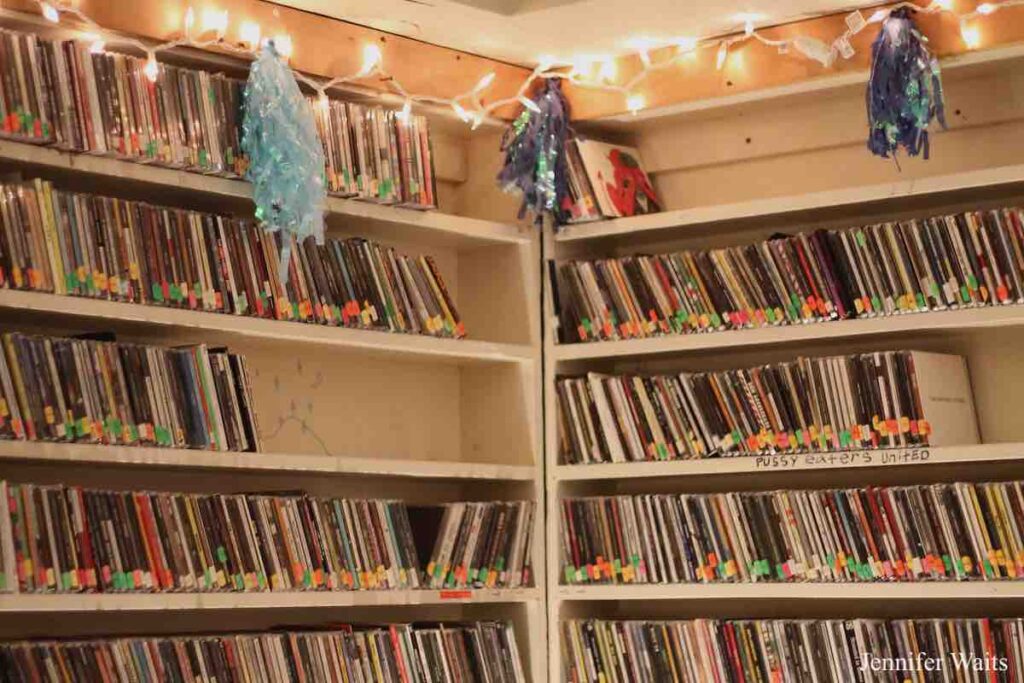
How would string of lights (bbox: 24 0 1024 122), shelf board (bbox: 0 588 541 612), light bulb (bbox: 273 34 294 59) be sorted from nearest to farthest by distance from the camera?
1. shelf board (bbox: 0 588 541 612)
2. string of lights (bbox: 24 0 1024 122)
3. light bulb (bbox: 273 34 294 59)

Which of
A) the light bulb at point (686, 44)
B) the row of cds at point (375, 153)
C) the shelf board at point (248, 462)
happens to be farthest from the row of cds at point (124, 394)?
the light bulb at point (686, 44)

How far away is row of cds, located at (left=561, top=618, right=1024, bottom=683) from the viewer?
3.57 meters

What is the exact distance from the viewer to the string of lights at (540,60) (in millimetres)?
3477

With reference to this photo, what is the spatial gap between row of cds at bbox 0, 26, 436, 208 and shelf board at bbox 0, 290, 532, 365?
313 millimetres

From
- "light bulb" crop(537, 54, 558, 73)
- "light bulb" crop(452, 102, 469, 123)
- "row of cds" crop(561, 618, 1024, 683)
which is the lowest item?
"row of cds" crop(561, 618, 1024, 683)

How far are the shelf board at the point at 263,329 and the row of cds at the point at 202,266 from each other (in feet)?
0.07

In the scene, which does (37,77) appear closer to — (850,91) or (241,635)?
(241,635)

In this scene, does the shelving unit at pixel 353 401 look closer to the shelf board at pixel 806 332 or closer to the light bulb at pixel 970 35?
the shelf board at pixel 806 332

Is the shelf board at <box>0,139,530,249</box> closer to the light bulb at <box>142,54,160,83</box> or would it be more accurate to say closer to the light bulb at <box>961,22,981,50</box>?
the light bulb at <box>142,54,160,83</box>

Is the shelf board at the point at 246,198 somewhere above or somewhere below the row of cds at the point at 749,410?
above

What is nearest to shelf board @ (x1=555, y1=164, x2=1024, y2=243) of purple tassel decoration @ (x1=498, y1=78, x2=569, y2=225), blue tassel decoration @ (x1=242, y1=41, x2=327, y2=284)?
purple tassel decoration @ (x1=498, y1=78, x2=569, y2=225)

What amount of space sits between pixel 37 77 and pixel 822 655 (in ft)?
6.94

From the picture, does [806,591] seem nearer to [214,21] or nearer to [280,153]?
[280,153]

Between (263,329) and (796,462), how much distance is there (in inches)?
49.3
